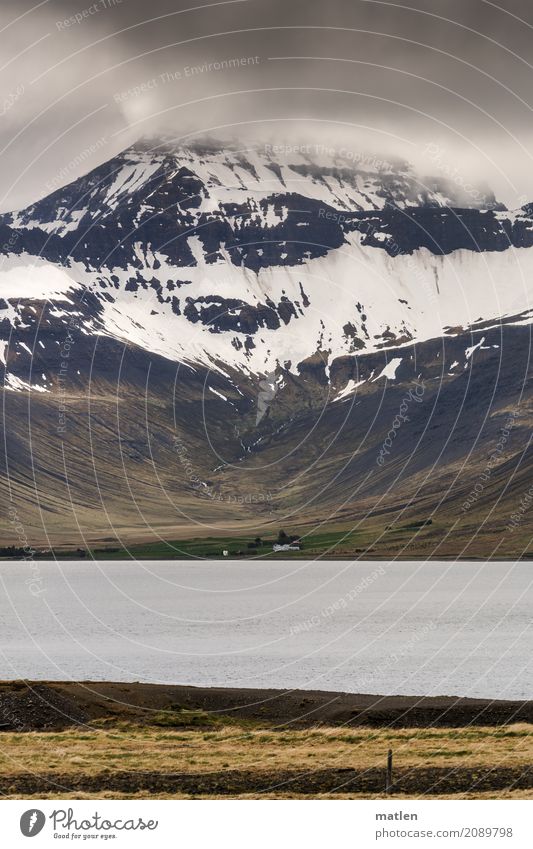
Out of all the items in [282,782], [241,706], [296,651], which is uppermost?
[296,651]

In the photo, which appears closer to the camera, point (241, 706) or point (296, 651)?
point (241, 706)

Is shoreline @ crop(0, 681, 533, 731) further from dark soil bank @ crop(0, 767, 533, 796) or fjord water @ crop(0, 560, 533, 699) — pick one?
dark soil bank @ crop(0, 767, 533, 796)

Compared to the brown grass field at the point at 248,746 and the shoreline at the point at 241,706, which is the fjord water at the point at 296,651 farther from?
the brown grass field at the point at 248,746

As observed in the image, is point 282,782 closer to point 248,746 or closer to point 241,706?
point 248,746

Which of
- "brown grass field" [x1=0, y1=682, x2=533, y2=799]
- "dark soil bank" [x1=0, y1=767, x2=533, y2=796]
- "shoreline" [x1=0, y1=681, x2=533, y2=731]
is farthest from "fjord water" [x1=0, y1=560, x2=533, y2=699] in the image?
"dark soil bank" [x1=0, y1=767, x2=533, y2=796]

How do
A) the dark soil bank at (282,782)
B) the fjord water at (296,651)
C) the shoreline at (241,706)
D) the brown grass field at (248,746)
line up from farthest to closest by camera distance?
the fjord water at (296,651) → the shoreline at (241,706) → the brown grass field at (248,746) → the dark soil bank at (282,782)

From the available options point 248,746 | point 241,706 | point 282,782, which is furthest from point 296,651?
point 282,782

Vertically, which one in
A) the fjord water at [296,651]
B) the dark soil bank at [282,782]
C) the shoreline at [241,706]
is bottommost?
the dark soil bank at [282,782]

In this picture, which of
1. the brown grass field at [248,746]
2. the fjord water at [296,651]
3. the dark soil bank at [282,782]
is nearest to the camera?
the dark soil bank at [282,782]

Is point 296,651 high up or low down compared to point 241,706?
up

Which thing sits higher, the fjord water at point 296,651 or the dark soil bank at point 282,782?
the fjord water at point 296,651

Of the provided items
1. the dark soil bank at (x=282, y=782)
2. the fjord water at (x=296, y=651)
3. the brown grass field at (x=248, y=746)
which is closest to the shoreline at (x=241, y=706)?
the brown grass field at (x=248, y=746)
